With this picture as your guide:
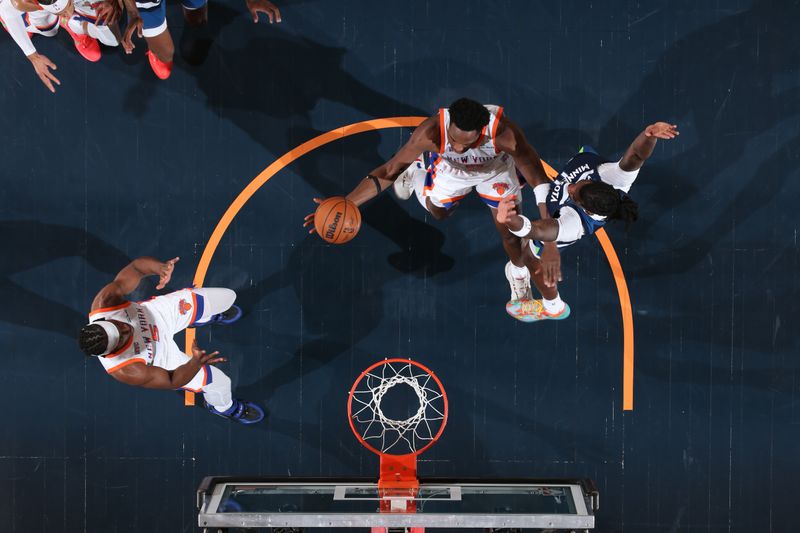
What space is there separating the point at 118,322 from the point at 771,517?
7.24m

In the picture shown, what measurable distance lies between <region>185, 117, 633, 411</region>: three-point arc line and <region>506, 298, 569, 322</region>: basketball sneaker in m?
0.70

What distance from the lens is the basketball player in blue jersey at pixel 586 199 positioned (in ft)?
20.5

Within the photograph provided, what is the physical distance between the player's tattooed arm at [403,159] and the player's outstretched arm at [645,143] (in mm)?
1819

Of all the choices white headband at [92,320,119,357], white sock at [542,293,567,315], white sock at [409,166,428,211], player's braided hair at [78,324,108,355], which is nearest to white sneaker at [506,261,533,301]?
white sock at [542,293,567,315]

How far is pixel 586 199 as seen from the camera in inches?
248

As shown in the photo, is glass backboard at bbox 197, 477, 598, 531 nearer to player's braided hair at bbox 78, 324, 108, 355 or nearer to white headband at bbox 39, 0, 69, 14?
player's braided hair at bbox 78, 324, 108, 355

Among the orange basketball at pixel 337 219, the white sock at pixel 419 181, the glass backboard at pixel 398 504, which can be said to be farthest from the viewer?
the white sock at pixel 419 181

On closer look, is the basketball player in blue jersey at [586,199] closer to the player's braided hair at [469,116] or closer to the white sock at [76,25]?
the player's braided hair at [469,116]

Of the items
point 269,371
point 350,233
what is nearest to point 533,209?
point 350,233

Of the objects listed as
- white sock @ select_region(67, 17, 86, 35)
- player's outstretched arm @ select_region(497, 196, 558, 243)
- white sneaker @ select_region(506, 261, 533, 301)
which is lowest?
white sneaker @ select_region(506, 261, 533, 301)

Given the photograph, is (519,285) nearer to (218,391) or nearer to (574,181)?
(574,181)

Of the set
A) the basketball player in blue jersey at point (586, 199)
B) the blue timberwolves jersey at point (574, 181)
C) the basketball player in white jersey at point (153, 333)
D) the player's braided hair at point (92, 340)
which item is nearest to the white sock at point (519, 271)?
the basketball player in blue jersey at point (586, 199)

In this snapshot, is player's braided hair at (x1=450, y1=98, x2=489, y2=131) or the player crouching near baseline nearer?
player's braided hair at (x1=450, y1=98, x2=489, y2=131)

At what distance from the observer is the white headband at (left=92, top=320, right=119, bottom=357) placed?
6.13 metres
